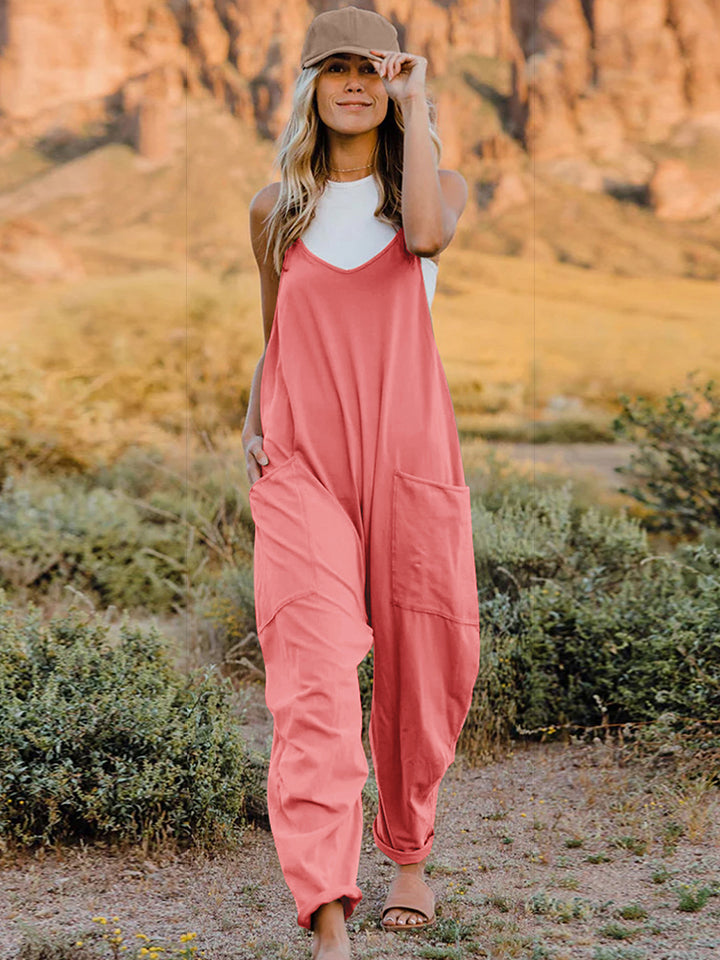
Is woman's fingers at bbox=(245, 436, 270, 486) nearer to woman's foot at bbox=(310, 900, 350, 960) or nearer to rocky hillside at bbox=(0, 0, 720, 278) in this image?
woman's foot at bbox=(310, 900, 350, 960)

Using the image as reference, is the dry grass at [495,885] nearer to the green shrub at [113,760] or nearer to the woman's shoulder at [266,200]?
the green shrub at [113,760]

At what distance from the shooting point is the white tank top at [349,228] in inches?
93.1

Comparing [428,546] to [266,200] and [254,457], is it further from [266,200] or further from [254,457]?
[266,200]

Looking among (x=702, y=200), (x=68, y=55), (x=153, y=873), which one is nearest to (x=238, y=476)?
(x=153, y=873)

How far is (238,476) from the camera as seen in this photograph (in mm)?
5859

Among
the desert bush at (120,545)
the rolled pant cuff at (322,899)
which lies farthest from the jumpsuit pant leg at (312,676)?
the desert bush at (120,545)

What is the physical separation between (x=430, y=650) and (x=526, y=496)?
3.26 m

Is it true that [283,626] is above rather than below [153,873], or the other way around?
above

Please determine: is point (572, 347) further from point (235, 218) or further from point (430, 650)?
point (430, 650)

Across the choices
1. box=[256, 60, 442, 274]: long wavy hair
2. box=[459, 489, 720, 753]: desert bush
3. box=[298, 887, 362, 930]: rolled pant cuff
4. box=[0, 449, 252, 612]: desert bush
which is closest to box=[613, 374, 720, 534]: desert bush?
box=[459, 489, 720, 753]: desert bush

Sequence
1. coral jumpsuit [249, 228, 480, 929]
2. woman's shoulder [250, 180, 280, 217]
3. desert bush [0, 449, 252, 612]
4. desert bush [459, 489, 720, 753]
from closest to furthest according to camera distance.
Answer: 1. coral jumpsuit [249, 228, 480, 929]
2. woman's shoulder [250, 180, 280, 217]
3. desert bush [459, 489, 720, 753]
4. desert bush [0, 449, 252, 612]

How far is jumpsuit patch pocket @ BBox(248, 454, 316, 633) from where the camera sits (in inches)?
85.9

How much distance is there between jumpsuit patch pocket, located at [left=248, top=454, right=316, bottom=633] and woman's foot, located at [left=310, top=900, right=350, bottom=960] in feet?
1.71

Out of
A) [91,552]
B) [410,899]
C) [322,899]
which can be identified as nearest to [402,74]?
[322,899]
